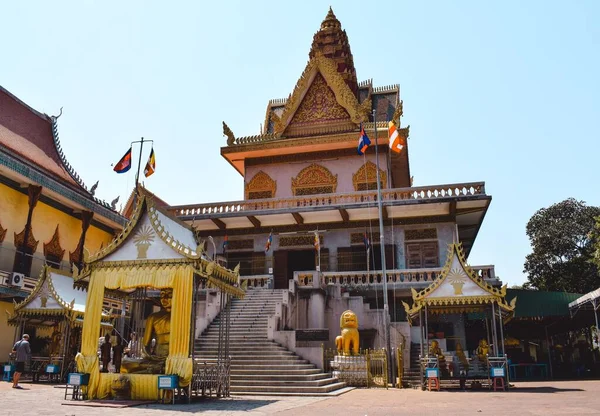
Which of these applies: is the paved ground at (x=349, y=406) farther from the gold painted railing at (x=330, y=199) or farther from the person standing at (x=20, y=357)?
the gold painted railing at (x=330, y=199)

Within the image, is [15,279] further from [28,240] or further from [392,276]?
[392,276]

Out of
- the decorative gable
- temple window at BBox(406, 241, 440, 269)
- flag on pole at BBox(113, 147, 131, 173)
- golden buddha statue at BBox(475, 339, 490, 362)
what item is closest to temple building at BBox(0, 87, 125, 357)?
flag on pole at BBox(113, 147, 131, 173)

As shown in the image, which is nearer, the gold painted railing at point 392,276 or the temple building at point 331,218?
the temple building at point 331,218

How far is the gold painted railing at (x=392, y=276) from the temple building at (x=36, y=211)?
361 inches

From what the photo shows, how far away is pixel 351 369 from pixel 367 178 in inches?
471

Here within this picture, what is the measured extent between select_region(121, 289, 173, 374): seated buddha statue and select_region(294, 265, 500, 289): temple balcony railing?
7.48 m

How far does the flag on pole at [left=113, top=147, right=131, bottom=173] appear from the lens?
57.3 ft

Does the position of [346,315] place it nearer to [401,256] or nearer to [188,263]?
[188,263]

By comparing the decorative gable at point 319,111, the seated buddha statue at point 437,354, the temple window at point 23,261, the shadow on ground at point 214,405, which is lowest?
the shadow on ground at point 214,405

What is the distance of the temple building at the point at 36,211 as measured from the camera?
19.7 metres

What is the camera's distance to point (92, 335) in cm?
982

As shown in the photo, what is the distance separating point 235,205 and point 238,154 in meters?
3.91

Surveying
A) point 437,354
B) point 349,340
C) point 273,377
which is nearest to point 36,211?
point 273,377

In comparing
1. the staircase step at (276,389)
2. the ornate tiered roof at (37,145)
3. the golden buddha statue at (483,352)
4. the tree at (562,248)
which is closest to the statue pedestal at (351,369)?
the staircase step at (276,389)
